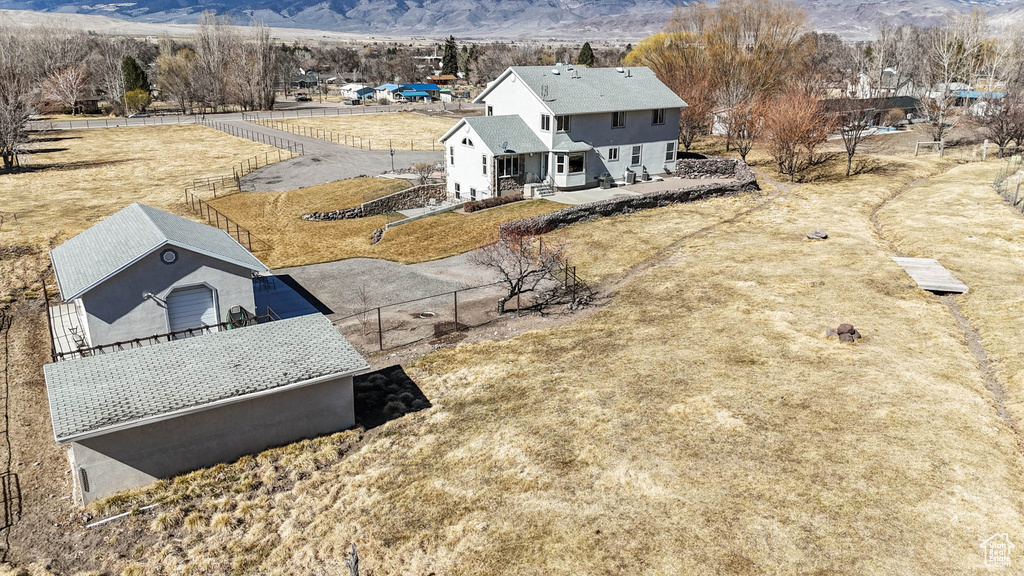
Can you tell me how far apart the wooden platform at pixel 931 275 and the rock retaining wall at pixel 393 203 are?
106 feet

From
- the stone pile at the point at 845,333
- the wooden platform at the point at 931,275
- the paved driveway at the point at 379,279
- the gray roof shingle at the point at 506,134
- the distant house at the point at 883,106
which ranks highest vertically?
the distant house at the point at 883,106

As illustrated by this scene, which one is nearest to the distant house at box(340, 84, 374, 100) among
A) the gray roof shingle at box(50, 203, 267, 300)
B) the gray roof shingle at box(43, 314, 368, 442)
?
the gray roof shingle at box(50, 203, 267, 300)

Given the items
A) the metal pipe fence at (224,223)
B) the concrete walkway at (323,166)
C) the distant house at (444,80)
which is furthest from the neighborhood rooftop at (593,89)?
the distant house at (444,80)

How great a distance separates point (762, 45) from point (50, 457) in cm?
7614

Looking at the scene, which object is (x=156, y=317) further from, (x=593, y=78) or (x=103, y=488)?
(x=593, y=78)

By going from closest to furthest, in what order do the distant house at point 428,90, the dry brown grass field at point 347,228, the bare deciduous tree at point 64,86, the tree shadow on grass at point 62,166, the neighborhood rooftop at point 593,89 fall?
1. the dry brown grass field at point 347,228
2. the neighborhood rooftop at point 593,89
3. the tree shadow on grass at point 62,166
4. the bare deciduous tree at point 64,86
5. the distant house at point 428,90

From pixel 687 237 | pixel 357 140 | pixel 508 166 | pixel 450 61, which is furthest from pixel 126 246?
pixel 450 61

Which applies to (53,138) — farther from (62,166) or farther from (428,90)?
(428,90)

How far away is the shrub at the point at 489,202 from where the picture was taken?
44956 millimetres

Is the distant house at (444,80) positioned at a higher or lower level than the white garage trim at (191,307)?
higher

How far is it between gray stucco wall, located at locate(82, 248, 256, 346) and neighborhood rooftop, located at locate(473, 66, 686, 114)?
93.9ft

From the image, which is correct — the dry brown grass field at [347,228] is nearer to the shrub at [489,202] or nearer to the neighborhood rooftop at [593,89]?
the shrub at [489,202]

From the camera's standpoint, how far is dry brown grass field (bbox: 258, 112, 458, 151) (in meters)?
79.2

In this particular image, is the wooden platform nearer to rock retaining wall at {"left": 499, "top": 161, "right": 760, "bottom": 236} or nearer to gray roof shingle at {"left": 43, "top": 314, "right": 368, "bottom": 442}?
rock retaining wall at {"left": 499, "top": 161, "right": 760, "bottom": 236}
